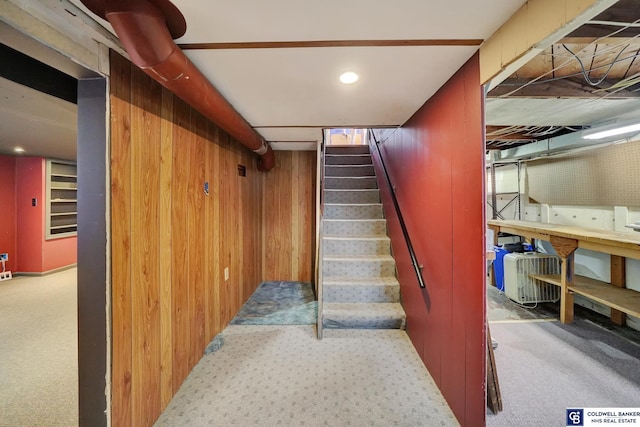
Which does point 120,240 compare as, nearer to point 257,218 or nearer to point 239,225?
point 239,225

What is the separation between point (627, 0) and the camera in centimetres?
89

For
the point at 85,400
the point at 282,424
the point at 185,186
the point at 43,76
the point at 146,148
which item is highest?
the point at 43,76

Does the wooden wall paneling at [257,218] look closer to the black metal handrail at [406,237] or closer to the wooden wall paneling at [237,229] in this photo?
the wooden wall paneling at [237,229]

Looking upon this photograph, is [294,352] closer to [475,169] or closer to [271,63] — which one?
[475,169]

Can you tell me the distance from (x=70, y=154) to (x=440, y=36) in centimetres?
541

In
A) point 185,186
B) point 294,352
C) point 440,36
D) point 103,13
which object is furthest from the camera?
point 294,352

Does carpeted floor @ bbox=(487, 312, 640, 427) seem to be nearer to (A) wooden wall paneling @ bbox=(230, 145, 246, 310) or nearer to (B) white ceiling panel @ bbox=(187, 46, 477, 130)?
(B) white ceiling panel @ bbox=(187, 46, 477, 130)

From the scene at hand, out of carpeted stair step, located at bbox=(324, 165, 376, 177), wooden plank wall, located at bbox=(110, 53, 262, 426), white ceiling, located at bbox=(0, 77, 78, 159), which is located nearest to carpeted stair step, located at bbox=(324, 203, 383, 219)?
carpeted stair step, located at bbox=(324, 165, 376, 177)

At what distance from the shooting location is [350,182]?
380 centimetres

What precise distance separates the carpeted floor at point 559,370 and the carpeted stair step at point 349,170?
2658 mm

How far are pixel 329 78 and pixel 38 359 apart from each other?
315 cm

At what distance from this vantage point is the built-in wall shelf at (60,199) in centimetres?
415

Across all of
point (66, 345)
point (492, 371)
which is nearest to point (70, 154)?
point (66, 345)

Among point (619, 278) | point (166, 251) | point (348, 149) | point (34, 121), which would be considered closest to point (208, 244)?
point (166, 251)
